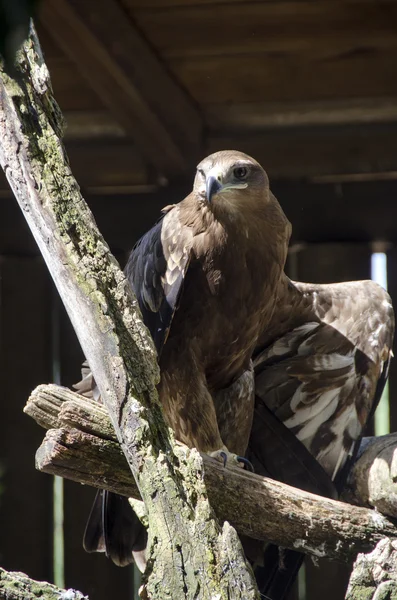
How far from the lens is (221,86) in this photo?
4.57 m

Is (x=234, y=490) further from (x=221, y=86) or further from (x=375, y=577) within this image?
(x=221, y=86)

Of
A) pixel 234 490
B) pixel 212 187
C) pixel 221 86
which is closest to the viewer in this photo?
pixel 234 490

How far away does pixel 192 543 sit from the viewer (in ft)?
6.98

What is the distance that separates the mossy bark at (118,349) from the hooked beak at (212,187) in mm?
872

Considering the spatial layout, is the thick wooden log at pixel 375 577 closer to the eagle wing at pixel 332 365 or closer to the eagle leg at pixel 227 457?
the eagle leg at pixel 227 457

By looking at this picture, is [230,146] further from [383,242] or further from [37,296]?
[37,296]

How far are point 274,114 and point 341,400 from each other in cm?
158

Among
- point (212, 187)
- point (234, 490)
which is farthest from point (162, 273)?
point (234, 490)

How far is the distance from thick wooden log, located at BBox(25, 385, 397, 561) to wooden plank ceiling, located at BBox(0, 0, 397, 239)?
5.64 ft

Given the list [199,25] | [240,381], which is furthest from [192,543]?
[199,25]

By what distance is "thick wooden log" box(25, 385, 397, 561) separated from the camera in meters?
2.66

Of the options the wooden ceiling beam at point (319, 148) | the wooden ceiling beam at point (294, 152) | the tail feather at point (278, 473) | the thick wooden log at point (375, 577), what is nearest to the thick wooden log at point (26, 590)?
the thick wooden log at point (375, 577)

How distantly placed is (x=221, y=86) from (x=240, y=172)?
1.25m

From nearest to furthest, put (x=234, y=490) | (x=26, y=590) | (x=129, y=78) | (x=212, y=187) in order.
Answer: (x=26, y=590) < (x=234, y=490) < (x=212, y=187) < (x=129, y=78)
